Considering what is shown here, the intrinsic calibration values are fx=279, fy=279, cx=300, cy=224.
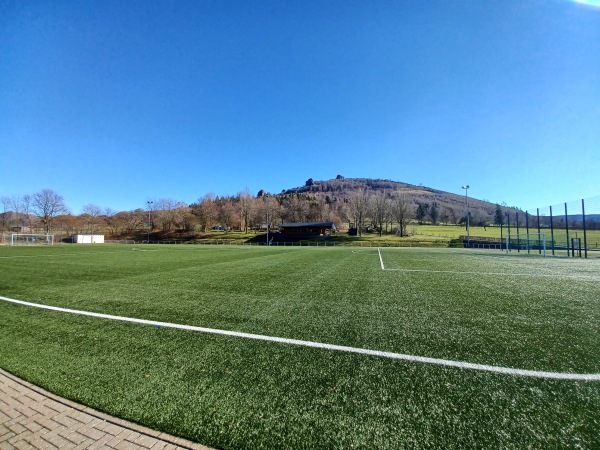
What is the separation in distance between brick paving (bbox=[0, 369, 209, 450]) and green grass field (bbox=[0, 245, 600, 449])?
0.31 ft

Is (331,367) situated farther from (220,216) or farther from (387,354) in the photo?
(220,216)

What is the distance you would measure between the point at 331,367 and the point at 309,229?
69.2 m

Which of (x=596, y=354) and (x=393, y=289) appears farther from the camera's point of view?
(x=393, y=289)

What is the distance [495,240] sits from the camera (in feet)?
156

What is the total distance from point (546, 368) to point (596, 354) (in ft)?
3.13

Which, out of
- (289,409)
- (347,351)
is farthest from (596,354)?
(289,409)

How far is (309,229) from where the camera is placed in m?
72.4

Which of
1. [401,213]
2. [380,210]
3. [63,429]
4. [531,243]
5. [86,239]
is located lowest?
[531,243]

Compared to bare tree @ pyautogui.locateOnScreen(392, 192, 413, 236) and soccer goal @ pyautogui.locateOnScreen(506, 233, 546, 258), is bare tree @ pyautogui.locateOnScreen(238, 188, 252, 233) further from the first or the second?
soccer goal @ pyautogui.locateOnScreen(506, 233, 546, 258)

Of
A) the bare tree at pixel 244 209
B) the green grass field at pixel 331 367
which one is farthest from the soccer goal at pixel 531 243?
the bare tree at pixel 244 209

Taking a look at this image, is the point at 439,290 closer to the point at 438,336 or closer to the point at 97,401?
the point at 438,336

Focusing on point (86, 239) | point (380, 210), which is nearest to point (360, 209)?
point (380, 210)

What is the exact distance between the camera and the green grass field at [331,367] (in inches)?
87.6

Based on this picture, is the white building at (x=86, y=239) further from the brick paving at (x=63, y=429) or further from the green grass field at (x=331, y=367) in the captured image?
the brick paving at (x=63, y=429)
